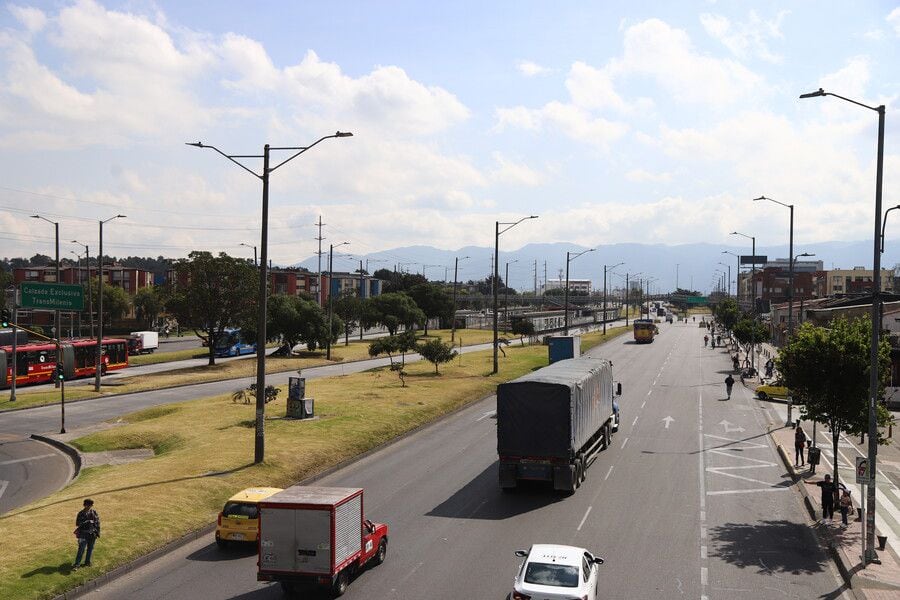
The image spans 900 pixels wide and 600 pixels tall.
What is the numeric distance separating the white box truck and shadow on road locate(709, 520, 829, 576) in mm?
68679

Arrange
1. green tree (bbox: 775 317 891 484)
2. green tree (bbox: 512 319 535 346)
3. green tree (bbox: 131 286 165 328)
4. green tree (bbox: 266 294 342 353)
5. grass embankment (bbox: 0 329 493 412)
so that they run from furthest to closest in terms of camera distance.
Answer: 1. green tree (bbox: 131 286 165 328)
2. green tree (bbox: 512 319 535 346)
3. green tree (bbox: 266 294 342 353)
4. grass embankment (bbox: 0 329 493 412)
5. green tree (bbox: 775 317 891 484)

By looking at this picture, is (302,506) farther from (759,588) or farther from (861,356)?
(861,356)

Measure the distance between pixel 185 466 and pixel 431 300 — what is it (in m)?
100

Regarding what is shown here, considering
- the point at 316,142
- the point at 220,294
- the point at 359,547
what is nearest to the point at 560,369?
the point at 316,142

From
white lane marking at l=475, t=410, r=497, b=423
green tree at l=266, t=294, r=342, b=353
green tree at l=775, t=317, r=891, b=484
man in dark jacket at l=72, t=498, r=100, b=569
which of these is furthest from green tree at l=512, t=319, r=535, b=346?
man in dark jacket at l=72, t=498, r=100, b=569

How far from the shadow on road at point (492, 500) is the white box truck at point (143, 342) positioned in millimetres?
60512

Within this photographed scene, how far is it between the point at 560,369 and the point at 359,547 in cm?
1421

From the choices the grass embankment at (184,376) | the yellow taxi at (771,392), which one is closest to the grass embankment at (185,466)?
the grass embankment at (184,376)

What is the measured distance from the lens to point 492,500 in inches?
950

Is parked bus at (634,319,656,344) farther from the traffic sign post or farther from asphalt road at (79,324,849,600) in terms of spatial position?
the traffic sign post

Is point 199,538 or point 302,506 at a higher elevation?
point 302,506

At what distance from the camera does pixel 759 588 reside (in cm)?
1688

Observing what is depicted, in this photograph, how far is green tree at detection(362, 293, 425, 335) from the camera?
10288 centimetres

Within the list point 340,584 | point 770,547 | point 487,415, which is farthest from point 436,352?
point 340,584
